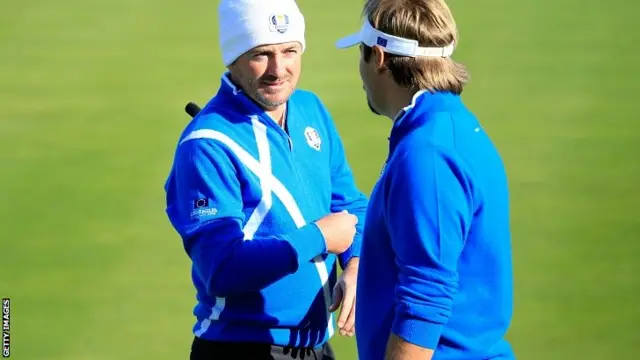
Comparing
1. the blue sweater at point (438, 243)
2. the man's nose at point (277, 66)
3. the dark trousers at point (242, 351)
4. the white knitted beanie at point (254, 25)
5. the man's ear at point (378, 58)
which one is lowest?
the dark trousers at point (242, 351)

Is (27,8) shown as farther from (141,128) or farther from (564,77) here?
(564,77)

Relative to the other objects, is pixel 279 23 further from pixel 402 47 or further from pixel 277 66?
pixel 402 47

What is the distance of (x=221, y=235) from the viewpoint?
11.4 feet

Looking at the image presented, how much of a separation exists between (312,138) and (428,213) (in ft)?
3.82

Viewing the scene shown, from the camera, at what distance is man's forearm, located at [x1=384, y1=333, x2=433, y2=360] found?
2.94m

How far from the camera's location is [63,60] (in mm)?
9992

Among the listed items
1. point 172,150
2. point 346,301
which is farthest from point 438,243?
point 172,150

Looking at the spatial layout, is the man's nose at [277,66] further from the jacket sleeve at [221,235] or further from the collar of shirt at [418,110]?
the collar of shirt at [418,110]

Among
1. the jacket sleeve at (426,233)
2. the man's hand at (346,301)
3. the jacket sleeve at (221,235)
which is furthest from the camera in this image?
the man's hand at (346,301)

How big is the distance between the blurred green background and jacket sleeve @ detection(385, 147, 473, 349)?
9.88 feet

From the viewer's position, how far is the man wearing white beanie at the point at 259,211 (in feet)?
11.5

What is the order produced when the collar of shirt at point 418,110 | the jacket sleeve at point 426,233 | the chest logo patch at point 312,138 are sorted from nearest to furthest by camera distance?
the jacket sleeve at point 426,233
the collar of shirt at point 418,110
the chest logo patch at point 312,138

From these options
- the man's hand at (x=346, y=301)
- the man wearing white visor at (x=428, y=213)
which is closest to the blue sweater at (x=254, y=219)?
the man's hand at (x=346, y=301)

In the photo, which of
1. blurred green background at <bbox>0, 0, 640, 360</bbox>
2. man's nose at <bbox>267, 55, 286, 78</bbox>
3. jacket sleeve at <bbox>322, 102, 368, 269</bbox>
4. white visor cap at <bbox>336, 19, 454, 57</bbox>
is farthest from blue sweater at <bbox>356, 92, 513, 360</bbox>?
blurred green background at <bbox>0, 0, 640, 360</bbox>
